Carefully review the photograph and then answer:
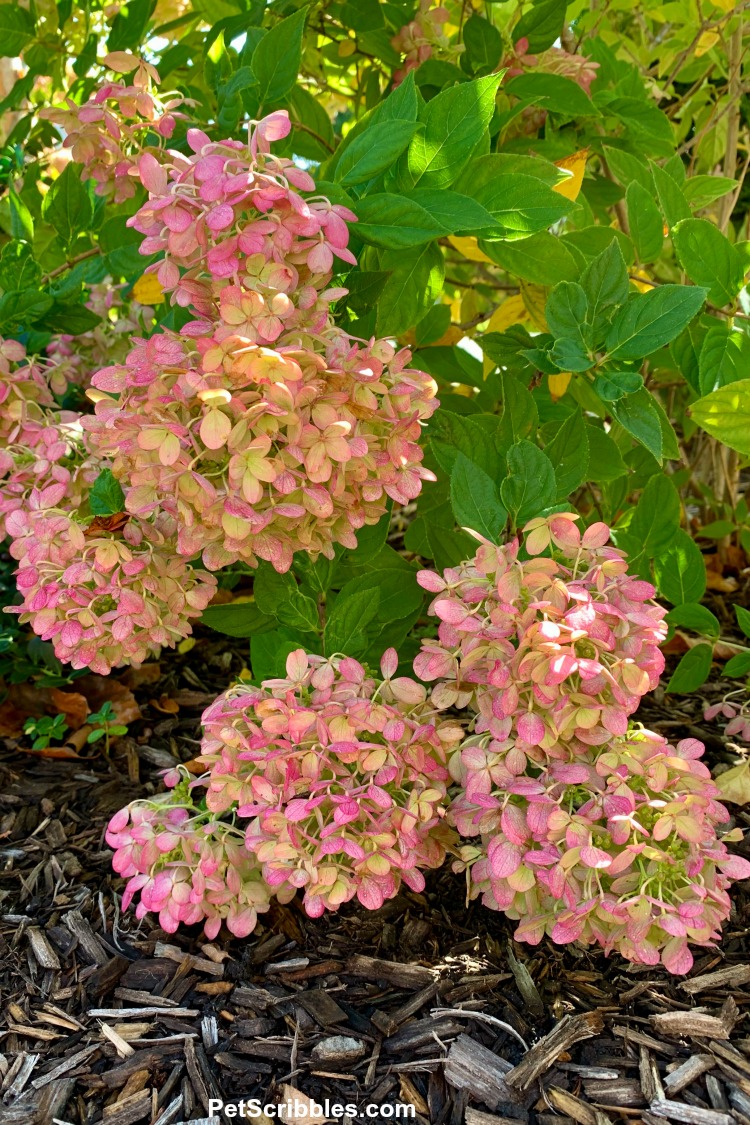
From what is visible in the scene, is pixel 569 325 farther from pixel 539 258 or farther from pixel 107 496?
pixel 107 496

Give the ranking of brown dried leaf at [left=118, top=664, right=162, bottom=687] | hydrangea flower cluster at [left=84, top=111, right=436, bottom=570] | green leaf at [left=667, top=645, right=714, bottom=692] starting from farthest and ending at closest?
1. brown dried leaf at [left=118, top=664, right=162, bottom=687]
2. green leaf at [left=667, top=645, right=714, bottom=692]
3. hydrangea flower cluster at [left=84, top=111, right=436, bottom=570]

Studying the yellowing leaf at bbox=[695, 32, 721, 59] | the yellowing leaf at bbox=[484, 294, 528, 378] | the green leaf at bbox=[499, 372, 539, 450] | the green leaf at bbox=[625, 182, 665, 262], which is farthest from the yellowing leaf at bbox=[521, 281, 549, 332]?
the yellowing leaf at bbox=[695, 32, 721, 59]

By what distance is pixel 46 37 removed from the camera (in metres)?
1.66

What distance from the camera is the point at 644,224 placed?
4.12 ft

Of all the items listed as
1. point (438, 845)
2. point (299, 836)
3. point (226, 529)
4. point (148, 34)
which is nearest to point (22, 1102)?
point (299, 836)

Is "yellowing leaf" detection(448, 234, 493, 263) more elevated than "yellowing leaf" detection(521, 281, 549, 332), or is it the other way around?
"yellowing leaf" detection(448, 234, 493, 263)

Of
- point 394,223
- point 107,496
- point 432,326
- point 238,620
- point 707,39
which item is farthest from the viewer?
point 707,39

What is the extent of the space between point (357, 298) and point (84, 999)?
0.96 metres

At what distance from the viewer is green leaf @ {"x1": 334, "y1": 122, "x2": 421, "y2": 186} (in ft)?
3.31

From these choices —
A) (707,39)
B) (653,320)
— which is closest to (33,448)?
(653,320)

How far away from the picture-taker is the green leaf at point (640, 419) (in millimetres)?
1049

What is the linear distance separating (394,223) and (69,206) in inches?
25.3

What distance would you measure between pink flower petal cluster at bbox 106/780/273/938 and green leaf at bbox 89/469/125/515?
361 mm

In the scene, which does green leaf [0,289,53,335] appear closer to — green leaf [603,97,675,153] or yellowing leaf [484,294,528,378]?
yellowing leaf [484,294,528,378]
